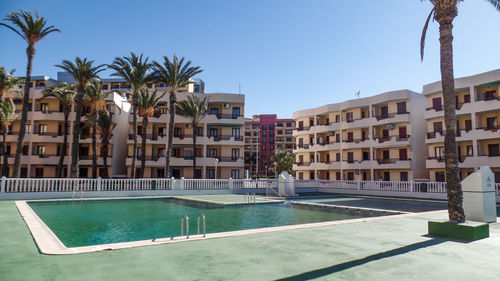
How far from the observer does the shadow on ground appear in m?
5.20

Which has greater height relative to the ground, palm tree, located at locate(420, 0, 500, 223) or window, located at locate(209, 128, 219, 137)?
window, located at locate(209, 128, 219, 137)

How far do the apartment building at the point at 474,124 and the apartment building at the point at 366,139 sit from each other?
12.2ft

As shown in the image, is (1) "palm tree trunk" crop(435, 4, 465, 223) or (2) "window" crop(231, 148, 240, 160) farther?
(2) "window" crop(231, 148, 240, 160)

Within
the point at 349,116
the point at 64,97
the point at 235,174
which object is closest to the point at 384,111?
the point at 349,116

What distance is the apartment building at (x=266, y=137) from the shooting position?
9944 centimetres

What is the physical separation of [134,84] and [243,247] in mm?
33262

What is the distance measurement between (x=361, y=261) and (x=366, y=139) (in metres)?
42.7

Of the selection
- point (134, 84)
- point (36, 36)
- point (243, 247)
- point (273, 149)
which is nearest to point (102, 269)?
point (243, 247)

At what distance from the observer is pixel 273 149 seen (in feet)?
328

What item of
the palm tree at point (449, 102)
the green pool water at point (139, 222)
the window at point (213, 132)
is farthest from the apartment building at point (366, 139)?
the palm tree at point (449, 102)

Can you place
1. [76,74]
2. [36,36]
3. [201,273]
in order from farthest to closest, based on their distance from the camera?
[76,74] → [36,36] → [201,273]

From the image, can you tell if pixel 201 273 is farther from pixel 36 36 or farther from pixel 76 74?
pixel 76 74

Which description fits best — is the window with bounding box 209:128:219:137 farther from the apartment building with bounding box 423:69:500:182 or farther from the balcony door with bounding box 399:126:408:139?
the apartment building with bounding box 423:69:500:182

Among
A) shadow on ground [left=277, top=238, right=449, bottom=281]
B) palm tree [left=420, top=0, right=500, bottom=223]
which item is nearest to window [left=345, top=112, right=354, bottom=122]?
palm tree [left=420, top=0, right=500, bottom=223]
